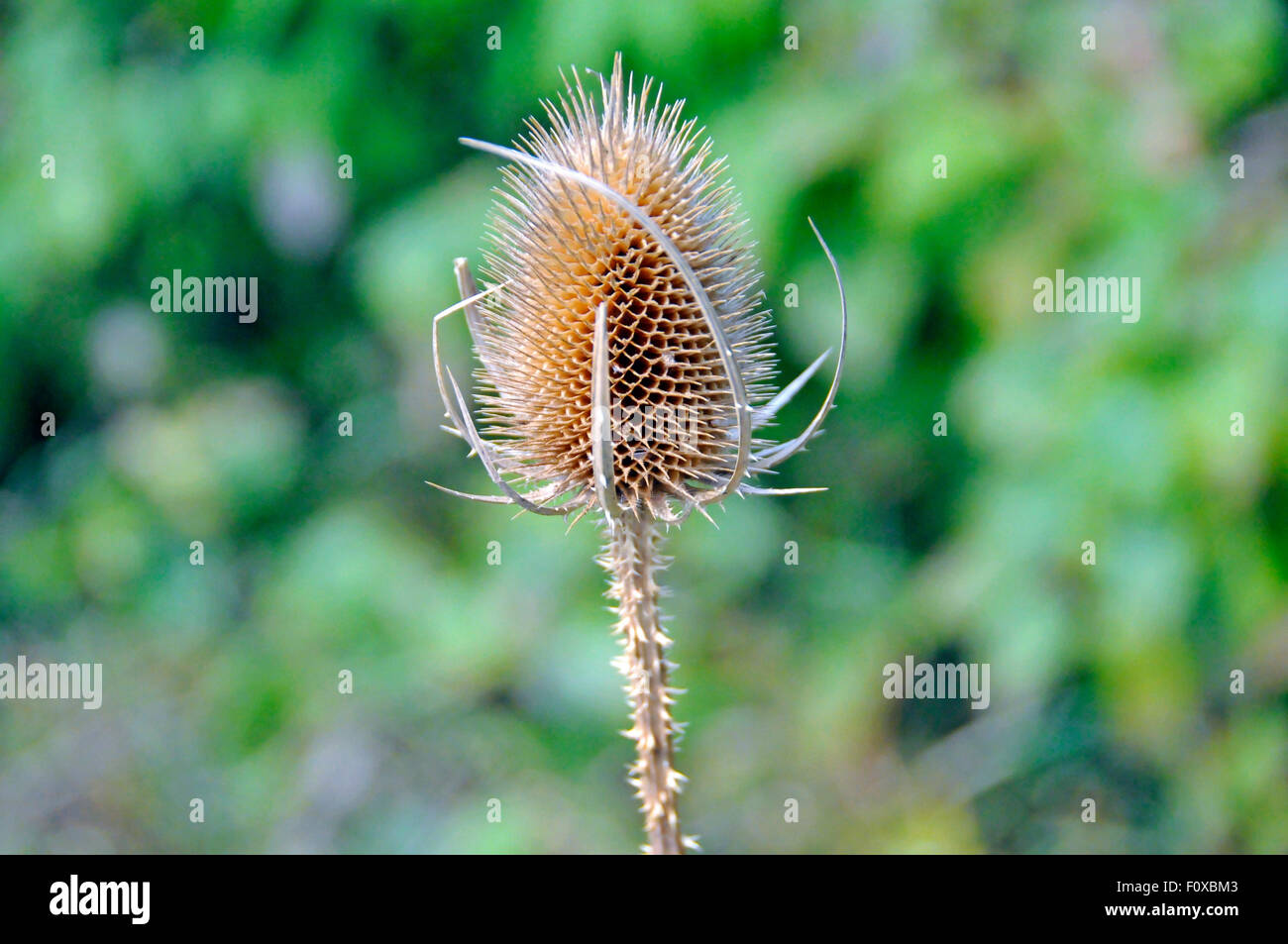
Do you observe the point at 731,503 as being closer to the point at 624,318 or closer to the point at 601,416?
the point at 624,318

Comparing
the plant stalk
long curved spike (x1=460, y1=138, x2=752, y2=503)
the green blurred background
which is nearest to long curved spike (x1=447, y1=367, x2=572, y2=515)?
the plant stalk

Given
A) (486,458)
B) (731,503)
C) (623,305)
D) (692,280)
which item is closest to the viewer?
(692,280)

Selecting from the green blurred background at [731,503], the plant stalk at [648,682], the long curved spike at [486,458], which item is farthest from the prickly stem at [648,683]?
the green blurred background at [731,503]

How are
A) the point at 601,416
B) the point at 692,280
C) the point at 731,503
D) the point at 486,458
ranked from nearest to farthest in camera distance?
the point at 692,280
the point at 601,416
the point at 486,458
the point at 731,503

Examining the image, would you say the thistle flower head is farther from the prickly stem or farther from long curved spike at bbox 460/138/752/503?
long curved spike at bbox 460/138/752/503

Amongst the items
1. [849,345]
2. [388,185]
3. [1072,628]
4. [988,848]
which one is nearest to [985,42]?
[849,345]

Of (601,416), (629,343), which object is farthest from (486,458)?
(629,343)
